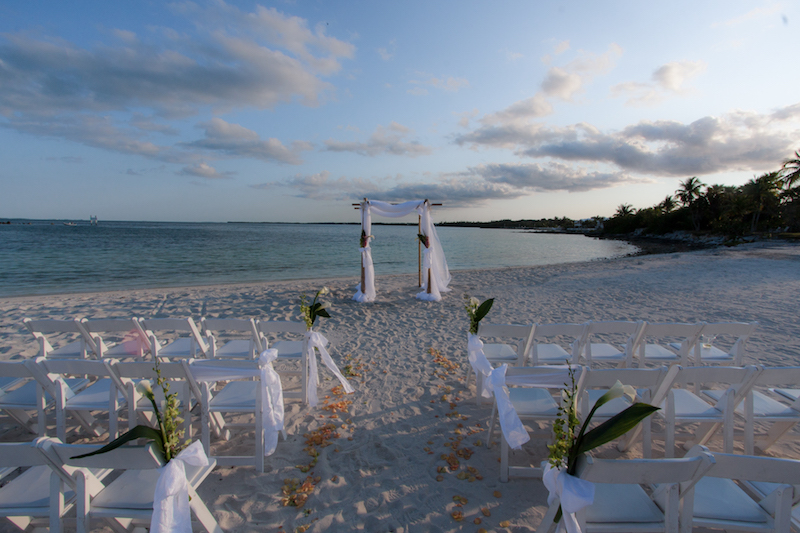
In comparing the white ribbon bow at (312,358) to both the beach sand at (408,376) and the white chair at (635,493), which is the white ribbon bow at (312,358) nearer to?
the beach sand at (408,376)

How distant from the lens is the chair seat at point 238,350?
387cm

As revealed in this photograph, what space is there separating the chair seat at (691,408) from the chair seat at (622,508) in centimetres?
94

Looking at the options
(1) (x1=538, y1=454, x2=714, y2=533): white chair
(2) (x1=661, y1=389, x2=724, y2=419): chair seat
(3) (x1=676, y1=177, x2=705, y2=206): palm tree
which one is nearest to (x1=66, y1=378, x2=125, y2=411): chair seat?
(1) (x1=538, y1=454, x2=714, y2=533): white chair

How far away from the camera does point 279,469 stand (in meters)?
2.66

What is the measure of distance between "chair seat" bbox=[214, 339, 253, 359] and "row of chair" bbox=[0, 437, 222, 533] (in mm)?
1822

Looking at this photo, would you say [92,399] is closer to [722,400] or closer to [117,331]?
[117,331]

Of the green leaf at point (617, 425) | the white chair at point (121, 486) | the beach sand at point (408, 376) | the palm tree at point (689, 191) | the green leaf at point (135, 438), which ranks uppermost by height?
the palm tree at point (689, 191)

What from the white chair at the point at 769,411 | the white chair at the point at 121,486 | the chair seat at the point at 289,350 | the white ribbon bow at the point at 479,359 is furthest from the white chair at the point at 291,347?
the white chair at the point at 769,411

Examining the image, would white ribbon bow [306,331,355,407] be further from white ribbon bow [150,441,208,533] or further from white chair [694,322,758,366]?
white chair [694,322,758,366]

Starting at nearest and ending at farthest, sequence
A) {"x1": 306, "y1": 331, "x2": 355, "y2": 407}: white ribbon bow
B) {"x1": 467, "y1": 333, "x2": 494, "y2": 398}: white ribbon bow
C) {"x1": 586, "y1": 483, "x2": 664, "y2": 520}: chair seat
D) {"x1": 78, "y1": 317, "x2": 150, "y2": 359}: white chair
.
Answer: {"x1": 586, "y1": 483, "x2": 664, "y2": 520}: chair seat, {"x1": 467, "y1": 333, "x2": 494, "y2": 398}: white ribbon bow, {"x1": 306, "y1": 331, "x2": 355, "y2": 407}: white ribbon bow, {"x1": 78, "y1": 317, "x2": 150, "y2": 359}: white chair

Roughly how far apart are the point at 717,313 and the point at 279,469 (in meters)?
8.92

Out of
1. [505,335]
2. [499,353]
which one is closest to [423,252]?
[499,353]

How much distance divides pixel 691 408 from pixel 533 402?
3.70ft

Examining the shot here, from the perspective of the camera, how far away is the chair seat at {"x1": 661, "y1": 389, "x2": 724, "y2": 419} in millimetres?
2490
